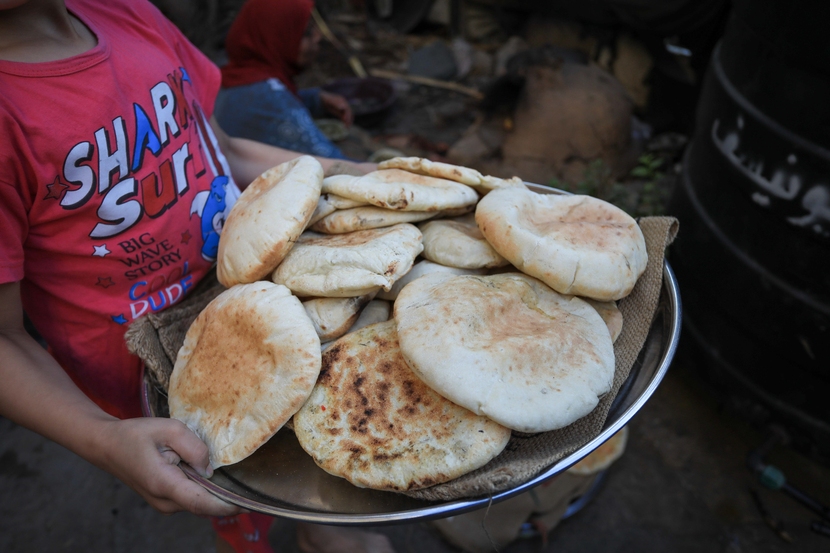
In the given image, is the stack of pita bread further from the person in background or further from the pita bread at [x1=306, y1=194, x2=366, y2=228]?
the person in background

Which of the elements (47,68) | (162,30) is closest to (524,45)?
(162,30)

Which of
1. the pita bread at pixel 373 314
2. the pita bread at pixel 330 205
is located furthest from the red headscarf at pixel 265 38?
the pita bread at pixel 373 314

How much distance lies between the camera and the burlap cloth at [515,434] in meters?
1.18

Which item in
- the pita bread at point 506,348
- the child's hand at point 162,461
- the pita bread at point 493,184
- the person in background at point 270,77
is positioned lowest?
the person in background at point 270,77

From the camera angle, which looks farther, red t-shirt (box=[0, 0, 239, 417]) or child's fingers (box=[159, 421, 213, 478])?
red t-shirt (box=[0, 0, 239, 417])

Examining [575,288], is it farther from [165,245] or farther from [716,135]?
[716,135]

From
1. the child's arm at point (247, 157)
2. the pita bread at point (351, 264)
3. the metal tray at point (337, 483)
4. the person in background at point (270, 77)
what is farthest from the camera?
the person in background at point (270, 77)

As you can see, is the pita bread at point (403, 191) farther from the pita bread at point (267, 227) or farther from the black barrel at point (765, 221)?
the black barrel at point (765, 221)

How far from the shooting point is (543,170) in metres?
5.49

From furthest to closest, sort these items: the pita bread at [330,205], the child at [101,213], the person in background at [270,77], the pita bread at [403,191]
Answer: the person in background at [270,77] < the pita bread at [330,205] < the pita bread at [403,191] < the child at [101,213]

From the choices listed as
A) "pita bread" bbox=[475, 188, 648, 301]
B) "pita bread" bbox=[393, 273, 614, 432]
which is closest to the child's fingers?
"pita bread" bbox=[393, 273, 614, 432]

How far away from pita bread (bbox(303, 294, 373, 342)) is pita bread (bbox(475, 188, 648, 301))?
0.43m

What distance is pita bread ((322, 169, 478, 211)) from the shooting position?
5.10ft

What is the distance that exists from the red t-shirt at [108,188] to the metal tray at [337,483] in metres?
0.42
